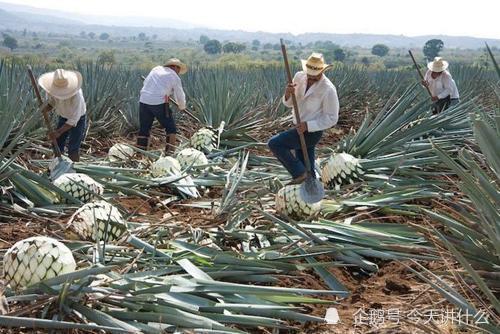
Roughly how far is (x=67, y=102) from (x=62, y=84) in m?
0.25

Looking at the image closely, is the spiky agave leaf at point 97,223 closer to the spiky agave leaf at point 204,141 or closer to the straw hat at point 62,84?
the straw hat at point 62,84

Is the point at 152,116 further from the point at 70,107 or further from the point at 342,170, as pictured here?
the point at 342,170

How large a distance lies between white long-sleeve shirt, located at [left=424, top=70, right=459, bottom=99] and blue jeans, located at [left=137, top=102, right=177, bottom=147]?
12.2ft

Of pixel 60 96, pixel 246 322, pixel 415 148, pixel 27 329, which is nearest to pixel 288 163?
pixel 415 148

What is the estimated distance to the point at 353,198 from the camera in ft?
15.8

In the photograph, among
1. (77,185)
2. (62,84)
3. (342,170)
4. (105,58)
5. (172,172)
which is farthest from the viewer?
(105,58)

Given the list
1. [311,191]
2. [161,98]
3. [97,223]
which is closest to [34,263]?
[97,223]

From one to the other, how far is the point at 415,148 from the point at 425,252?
229 centimetres

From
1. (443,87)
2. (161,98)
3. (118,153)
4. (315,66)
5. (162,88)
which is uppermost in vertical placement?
(315,66)

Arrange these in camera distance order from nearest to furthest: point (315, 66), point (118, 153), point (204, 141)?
1. point (315, 66)
2. point (118, 153)
3. point (204, 141)

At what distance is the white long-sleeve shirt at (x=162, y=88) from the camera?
763 centimetres

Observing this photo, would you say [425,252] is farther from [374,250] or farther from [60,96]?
[60,96]

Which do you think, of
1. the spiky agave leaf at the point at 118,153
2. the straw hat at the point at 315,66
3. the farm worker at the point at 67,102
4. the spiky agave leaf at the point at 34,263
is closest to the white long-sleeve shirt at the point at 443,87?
the straw hat at the point at 315,66

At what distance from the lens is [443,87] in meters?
9.09
